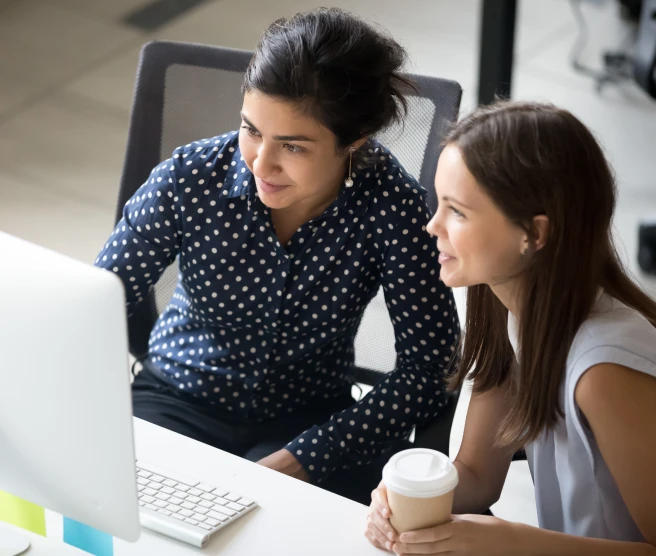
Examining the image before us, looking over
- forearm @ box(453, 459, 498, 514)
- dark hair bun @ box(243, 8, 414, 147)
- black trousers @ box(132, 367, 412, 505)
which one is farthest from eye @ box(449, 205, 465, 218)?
black trousers @ box(132, 367, 412, 505)

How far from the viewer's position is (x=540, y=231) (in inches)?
48.1

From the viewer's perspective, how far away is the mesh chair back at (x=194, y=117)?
1.67 meters

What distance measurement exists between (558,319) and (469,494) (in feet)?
1.07

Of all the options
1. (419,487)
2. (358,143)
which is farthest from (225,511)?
(358,143)

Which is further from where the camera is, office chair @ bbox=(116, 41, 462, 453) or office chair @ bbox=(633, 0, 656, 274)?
office chair @ bbox=(633, 0, 656, 274)

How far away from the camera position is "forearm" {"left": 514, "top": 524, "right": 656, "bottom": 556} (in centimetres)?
119

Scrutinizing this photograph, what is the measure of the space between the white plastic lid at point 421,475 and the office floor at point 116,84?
1.33 m

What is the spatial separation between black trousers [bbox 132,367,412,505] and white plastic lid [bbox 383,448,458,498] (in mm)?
524

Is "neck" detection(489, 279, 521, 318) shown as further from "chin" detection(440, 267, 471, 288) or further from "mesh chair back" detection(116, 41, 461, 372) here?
"mesh chair back" detection(116, 41, 461, 372)

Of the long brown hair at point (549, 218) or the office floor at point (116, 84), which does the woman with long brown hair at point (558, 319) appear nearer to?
the long brown hair at point (549, 218)

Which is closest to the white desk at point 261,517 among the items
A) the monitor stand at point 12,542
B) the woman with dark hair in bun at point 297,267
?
the monitor stand at point 12,542

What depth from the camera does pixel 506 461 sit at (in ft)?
4.87

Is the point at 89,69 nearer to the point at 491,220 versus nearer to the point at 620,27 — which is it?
the point at 620,27

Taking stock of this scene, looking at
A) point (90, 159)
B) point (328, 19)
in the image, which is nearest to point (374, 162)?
point (328, 19)
